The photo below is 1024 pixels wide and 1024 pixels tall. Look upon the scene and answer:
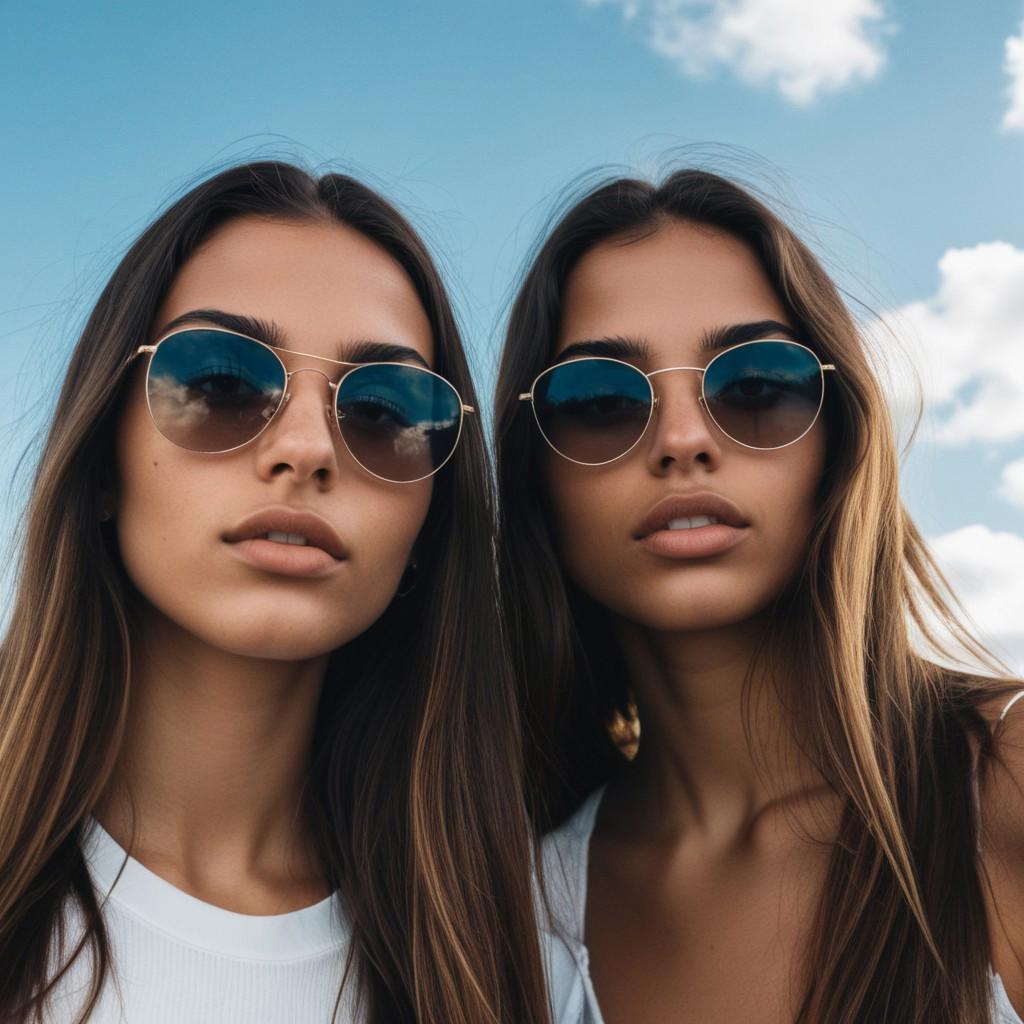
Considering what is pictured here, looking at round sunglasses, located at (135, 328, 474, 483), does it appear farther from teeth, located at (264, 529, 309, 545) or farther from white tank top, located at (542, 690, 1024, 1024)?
white tank top, located at (542, 690, 1024, 1024)

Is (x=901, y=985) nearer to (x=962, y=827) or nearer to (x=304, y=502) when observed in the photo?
(x=962, y=827)

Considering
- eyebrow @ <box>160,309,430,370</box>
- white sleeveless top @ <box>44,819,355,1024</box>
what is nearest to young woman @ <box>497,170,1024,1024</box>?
eyebrow @ <box>160,309,430,370</box>

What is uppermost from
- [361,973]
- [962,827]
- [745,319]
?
[745,319]

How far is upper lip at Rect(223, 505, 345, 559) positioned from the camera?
237 centimetres

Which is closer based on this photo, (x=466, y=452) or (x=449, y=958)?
(x=449, y=958)

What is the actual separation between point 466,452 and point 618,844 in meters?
1.36

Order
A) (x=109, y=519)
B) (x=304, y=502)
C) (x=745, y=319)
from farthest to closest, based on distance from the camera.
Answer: (x=745, y=319)
(x=109, y=519)
(x=304, y=502)

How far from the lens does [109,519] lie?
2.58 metres

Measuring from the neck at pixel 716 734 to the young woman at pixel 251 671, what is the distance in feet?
2.08

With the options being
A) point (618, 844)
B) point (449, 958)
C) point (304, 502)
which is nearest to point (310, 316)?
point (304, 502)

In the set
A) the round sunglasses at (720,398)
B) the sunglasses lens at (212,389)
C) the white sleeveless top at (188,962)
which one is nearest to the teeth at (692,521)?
the round sunglasses at (720,398)

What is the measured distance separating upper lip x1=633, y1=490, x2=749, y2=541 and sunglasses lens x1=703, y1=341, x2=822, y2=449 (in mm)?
194

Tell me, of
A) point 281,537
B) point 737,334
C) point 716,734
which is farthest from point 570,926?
point 737,334

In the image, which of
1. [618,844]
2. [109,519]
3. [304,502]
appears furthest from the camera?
[618,844]
